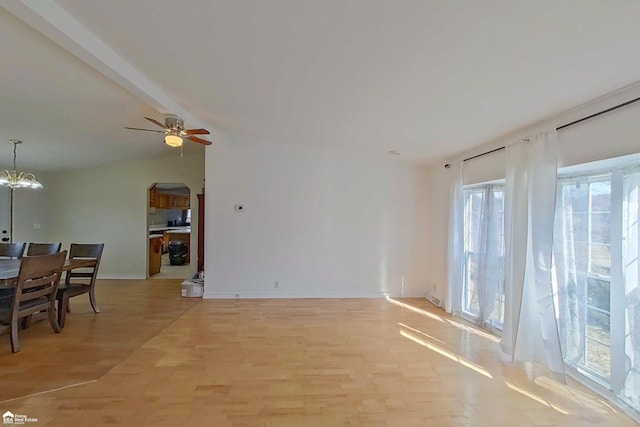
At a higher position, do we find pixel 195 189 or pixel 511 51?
pixel 511 51

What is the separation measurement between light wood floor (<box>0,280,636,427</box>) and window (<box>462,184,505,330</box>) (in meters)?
0.41

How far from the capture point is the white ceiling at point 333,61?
1532 millimetres

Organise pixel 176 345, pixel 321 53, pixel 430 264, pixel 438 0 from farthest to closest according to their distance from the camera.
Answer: pixel 430 264 → pixel 176 345 → pixel 321 53 → pixel 438 0

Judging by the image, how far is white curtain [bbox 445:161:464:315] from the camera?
4.07 metres

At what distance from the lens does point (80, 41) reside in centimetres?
206

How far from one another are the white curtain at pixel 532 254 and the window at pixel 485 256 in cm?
66

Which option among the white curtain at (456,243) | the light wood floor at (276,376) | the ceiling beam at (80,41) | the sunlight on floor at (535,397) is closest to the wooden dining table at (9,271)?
the light wood floor at (276,376)

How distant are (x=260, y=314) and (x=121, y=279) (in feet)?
13.5

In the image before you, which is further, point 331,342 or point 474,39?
point 331,342

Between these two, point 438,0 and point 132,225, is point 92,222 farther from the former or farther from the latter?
point 438,0

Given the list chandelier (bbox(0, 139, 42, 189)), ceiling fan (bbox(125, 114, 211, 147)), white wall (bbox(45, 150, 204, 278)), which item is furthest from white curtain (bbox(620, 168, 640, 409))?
chandelier (bbox(0, 139, 42, 189))

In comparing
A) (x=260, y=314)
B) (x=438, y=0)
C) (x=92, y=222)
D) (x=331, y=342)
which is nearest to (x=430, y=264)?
(x=331, y=342)

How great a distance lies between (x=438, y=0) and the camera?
141cm

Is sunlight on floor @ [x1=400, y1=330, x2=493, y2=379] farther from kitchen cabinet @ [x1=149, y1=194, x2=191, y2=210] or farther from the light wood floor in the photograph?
kitchen cabinet @ [x1=149, y1=194, x2=191, y2=210]
